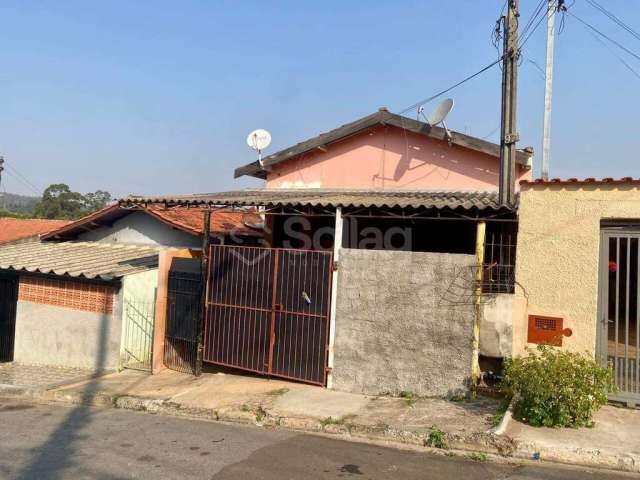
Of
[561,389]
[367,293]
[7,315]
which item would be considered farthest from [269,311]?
[7,315]

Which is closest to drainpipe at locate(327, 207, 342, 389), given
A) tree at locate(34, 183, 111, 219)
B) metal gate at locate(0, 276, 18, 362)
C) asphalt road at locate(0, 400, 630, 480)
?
asphalt road at locate(0, 400, 630, 480)

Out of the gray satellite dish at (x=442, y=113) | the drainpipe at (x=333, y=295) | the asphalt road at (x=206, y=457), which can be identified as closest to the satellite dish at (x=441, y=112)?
the gray satellite dish at (x=442, y=113)

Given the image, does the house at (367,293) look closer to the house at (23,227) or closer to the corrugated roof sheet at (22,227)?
the house at (23,227)

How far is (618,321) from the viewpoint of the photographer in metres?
6.98

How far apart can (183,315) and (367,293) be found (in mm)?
3517

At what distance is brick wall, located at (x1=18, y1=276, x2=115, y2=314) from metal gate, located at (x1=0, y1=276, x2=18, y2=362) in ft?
2.41

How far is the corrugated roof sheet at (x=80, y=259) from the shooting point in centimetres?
1058

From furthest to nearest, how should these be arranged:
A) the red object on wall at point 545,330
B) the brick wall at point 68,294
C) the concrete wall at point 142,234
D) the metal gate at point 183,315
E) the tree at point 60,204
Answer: the tree at point 60,204
the concrete wall at point 142,234
the brick wall at point 68,294
the metal gate at point 183,315
the red object on wall at point 545,330

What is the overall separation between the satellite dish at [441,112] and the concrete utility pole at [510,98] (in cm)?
260

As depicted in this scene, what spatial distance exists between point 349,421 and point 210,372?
3.70m

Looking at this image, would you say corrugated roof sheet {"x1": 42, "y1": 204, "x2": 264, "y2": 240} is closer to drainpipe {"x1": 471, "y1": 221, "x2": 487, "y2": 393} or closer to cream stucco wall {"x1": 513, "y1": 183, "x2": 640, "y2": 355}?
drainpipe {"x1": 471, "y1": 221, "x2": 487, "y2": 393}

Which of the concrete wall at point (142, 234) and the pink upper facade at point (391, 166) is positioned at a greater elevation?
the pink upper facade at point (391, 166)

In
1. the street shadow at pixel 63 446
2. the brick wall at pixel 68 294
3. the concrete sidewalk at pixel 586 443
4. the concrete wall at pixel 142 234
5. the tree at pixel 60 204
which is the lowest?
the street shadow at pixel 63 446

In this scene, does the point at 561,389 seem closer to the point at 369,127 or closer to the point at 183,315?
the point at 183,315
